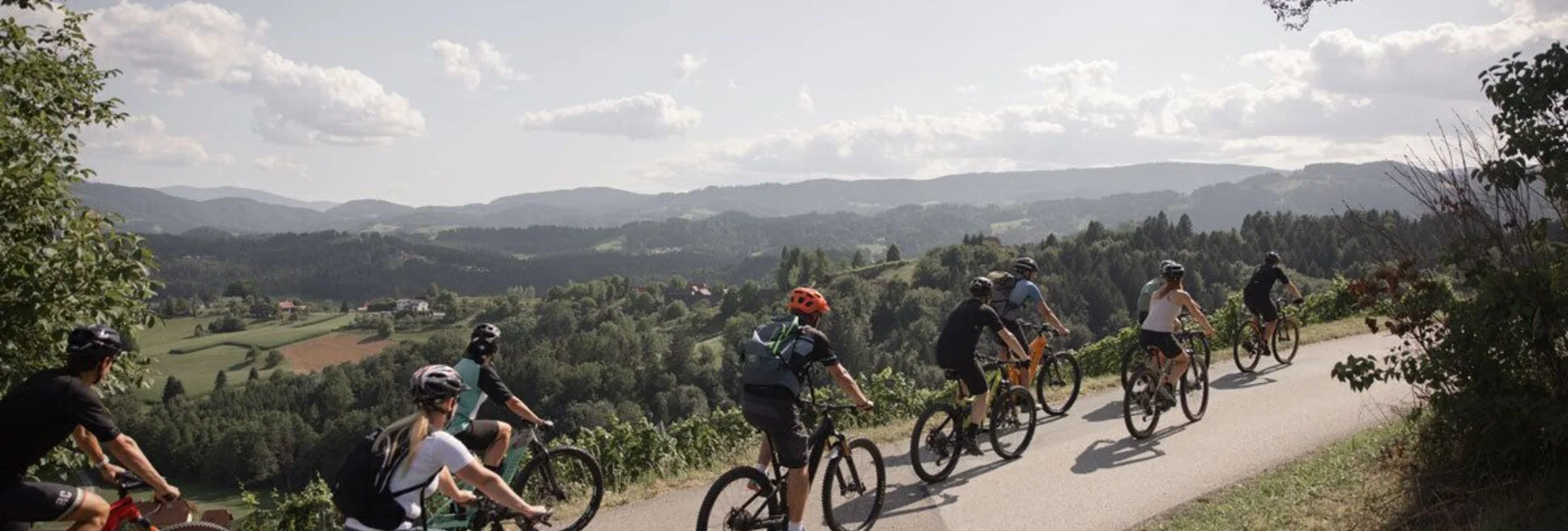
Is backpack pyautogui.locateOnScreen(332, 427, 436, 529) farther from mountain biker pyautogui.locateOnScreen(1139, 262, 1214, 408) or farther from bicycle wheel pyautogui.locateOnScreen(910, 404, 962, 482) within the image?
mountain biker pyautogui.locateOnScreen(1139, 262, 1214, 408)

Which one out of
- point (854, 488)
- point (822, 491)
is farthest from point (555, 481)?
point (854, 488)

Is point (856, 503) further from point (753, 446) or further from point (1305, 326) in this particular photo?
point (1305, 326)

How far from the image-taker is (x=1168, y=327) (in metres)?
11.4

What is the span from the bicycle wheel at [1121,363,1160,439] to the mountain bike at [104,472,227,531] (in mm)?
9321

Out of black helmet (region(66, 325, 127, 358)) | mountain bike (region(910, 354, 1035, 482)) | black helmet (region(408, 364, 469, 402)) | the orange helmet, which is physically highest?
the orange helmet

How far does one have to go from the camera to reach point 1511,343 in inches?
252

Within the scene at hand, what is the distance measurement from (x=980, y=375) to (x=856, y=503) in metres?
2.14

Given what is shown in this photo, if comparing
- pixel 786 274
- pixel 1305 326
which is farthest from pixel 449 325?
pixel 1305 326

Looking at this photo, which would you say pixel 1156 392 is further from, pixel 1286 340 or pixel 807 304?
pixel 1286 340

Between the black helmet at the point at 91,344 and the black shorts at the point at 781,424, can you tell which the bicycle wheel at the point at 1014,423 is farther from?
the black helmet at the point at 91,344

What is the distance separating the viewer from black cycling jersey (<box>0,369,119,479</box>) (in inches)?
219

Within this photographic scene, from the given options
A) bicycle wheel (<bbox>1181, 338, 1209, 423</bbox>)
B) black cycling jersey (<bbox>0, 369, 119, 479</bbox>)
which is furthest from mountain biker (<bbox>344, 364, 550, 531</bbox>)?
bicycle wheel (<bbox>1181, 338, 1209, 423</bbox>)

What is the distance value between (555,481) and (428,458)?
11.9ft

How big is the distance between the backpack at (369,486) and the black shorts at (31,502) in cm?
213
